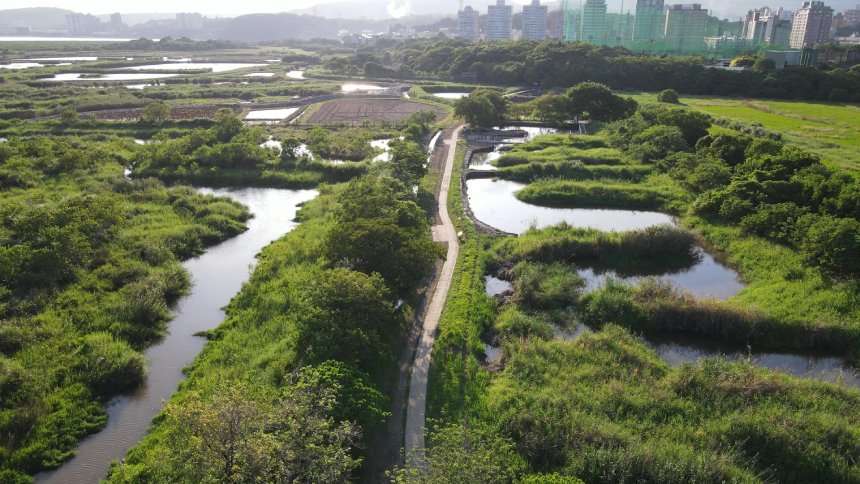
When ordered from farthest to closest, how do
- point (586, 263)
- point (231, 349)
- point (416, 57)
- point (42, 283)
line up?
point (416, 57) < point (586, 263) < point (42, 283) < point (231, 349)

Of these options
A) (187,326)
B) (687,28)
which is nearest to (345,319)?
(187,326)

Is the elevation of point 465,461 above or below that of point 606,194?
below

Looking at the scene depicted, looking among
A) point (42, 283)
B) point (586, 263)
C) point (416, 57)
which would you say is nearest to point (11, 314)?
point (42, 283)

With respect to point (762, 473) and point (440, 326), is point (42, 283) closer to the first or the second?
point (440, 326)

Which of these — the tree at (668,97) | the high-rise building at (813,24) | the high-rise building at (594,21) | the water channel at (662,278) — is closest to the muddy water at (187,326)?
the water channel at (662,278)

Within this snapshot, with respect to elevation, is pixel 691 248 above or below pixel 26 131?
below

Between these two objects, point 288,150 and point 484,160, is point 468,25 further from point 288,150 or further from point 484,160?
point 288,150
